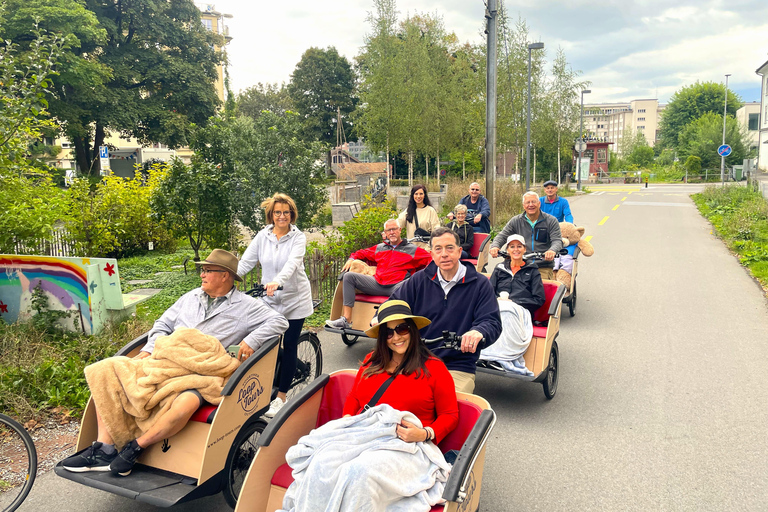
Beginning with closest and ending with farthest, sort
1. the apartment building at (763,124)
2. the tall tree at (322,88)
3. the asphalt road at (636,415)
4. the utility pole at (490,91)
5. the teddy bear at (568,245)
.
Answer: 1. the asphalt road at (636,415)
2. the teddy bear at (568,245)
3. the utility pole at (490,91)
4. the apartment building at (763,124)
5. the tall tree at (322,88)

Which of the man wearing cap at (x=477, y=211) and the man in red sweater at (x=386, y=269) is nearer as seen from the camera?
the man in red sweater at (x=386, y=269)

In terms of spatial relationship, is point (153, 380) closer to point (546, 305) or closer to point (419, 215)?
point (546, 305)

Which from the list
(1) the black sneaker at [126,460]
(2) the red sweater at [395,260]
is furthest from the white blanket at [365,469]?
Answer: (2) the red sweater at [395,260]

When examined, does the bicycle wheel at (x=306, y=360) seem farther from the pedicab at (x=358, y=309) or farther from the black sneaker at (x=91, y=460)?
the black sneaker at (x=91, y=460)

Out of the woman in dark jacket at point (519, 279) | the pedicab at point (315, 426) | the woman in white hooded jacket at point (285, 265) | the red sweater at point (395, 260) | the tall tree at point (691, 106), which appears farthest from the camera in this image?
the tall tree at point (691, 106)

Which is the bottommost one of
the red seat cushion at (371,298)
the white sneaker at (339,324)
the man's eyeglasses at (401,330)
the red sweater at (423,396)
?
the white sneaker at (339,324)

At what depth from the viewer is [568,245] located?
29.4 feet

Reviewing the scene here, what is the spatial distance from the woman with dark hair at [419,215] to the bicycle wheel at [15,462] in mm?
5809

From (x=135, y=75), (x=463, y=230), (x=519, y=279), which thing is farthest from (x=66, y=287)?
(x=135, y=75)

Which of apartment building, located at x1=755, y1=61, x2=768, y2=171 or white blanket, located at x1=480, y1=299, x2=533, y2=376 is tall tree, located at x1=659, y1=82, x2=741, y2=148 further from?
white blanket, located at x1=480, y1=299, x2=533, y2=376

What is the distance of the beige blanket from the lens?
11.4 ft

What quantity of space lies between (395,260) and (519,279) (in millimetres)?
1570

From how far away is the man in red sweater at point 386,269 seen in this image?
22.3 ft

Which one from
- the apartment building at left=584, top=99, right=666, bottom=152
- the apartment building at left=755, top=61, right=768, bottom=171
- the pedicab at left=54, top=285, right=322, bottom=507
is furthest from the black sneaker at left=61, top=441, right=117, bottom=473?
the apartment building at left=584, top=99, right=666, bottom=152
